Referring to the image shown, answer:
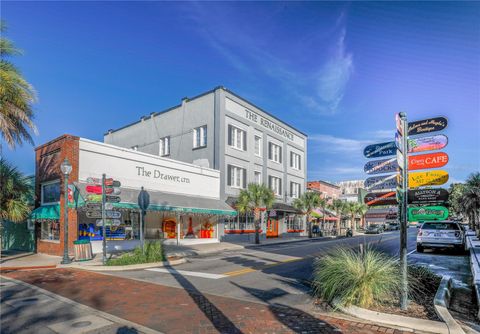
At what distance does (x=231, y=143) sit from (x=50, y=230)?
1518 centimetres

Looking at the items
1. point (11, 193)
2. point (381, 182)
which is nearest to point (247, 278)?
point (381, 182)

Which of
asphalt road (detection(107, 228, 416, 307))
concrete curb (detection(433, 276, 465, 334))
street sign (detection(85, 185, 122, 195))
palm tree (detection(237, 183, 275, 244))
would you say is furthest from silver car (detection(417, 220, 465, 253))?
street sign (detection(85, 185, 122, 195))

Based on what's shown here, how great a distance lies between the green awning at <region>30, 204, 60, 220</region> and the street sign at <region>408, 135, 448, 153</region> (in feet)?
56.4

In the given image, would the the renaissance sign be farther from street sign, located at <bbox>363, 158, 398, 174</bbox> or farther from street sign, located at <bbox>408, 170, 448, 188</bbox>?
street sign, located at <bbox>408, 170, 448, 188</bbox>

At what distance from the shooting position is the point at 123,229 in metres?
20.1

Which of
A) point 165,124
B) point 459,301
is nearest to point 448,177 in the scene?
point 459,301

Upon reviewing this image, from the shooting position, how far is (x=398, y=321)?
583 centimetres

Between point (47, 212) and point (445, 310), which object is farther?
point (47, 212)

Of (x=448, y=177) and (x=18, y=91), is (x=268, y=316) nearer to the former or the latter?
(x=448, y=177)

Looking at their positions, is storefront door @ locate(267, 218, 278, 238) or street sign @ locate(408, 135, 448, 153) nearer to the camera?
street sign @ locate(408, 135, 448, 153)

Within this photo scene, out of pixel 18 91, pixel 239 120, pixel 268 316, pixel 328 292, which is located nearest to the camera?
pixel 268 316

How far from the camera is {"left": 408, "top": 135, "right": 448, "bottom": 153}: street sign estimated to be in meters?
6.79

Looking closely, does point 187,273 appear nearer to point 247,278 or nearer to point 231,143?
point 247,278

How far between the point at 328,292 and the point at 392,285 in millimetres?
1349
